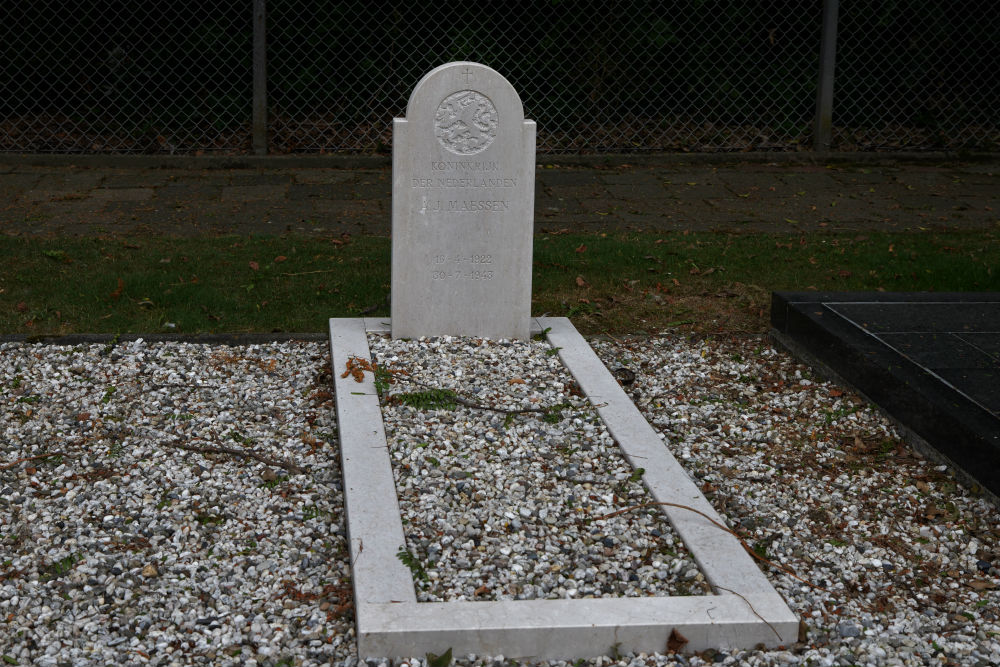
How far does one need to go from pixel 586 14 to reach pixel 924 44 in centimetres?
313

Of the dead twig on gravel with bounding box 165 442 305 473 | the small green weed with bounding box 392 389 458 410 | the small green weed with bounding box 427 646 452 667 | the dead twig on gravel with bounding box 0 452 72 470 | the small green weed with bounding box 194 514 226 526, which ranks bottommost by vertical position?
the dead twig on gravel with bounding box 0 452 72 470

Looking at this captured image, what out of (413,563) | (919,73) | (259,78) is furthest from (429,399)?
(919,73)

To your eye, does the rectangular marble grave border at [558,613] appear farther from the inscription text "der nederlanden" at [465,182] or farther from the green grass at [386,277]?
the green grass at [386,277]

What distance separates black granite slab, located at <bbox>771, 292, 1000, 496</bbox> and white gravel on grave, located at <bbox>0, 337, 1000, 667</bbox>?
104mm

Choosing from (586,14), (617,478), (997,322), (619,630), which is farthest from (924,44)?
(619,630)

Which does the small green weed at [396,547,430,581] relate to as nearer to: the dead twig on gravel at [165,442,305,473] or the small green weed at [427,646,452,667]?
the small green weed at [427,646,452,667]

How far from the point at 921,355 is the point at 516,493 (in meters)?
1.92

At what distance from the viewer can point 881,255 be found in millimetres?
7098

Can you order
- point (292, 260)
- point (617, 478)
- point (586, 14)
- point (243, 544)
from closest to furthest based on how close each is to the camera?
point (243, 544) < point (617, 478) < point (292, 260) < point (586, 14)

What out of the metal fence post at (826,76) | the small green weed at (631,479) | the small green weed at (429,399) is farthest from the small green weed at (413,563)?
the metal fence post at (826,76)

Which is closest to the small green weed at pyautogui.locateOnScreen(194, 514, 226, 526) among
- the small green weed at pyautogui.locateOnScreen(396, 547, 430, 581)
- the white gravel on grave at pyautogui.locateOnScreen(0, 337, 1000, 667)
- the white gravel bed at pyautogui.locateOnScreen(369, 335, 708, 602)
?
the white gravel on grave at pyautogui.locateOnScreen(0, 337, 1000, 667)

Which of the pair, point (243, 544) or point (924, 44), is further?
point (924, 44)

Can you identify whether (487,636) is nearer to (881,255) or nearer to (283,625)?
(283,625)

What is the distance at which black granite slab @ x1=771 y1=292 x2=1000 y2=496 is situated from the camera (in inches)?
160
